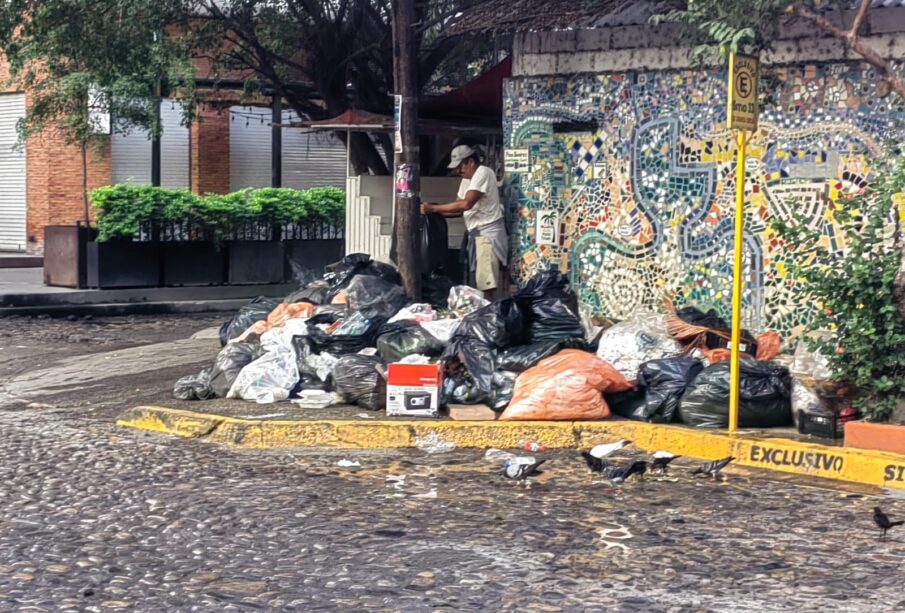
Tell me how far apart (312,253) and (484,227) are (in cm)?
924

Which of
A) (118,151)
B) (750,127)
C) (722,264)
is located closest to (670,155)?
(722,264)

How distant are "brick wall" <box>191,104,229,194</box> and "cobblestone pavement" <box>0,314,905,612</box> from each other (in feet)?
64.0

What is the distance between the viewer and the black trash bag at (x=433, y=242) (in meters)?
13.6

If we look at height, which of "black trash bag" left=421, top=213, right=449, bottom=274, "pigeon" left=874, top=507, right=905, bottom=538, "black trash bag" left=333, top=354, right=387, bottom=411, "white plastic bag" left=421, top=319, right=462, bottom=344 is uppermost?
"black trash bag" left=421, top=213, right=449, bottom=274

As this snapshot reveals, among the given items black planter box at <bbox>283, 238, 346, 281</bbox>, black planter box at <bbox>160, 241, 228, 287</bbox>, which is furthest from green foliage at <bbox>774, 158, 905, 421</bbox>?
black planter box at <bbox>283, 238, 346, 281</bbox>

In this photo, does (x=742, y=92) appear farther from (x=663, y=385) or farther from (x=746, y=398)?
(x=663, y=385)

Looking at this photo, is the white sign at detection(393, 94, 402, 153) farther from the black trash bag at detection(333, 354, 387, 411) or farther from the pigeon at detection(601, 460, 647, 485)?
the pigeon at detection(601, 460, 647, 485)

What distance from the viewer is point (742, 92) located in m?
9.02

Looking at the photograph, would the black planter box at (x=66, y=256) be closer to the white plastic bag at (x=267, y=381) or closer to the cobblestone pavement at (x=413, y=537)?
the white plastic bag at (x=267, y=381)

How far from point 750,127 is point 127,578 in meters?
5.17

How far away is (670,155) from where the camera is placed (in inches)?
469

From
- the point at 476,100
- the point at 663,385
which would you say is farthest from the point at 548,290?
the point at 476,100

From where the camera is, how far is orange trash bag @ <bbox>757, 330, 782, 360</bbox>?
11.0 m

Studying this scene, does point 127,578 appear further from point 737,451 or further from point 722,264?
point 722,264
